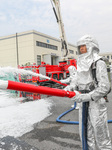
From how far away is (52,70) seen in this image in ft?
42.0

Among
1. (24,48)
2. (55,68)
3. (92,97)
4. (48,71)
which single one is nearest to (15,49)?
(24,48)

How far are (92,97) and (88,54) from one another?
0.62m

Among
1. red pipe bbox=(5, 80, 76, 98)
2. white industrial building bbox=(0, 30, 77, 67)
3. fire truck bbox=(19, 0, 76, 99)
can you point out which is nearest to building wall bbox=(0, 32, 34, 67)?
white industrial building bbox=(0, 30, 77, 67)

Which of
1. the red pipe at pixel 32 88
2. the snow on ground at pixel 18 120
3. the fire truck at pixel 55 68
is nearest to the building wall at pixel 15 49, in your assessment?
the fire truck at pixel 55 68

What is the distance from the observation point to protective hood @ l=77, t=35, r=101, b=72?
80.5 inches

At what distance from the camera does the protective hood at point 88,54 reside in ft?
6.71

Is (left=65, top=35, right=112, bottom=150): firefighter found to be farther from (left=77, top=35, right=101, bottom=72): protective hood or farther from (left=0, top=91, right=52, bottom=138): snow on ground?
(left=0, top=91, right=52, bottom=138): snow on ground

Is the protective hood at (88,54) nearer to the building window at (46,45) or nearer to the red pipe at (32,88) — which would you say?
the red pipe at (32,88)

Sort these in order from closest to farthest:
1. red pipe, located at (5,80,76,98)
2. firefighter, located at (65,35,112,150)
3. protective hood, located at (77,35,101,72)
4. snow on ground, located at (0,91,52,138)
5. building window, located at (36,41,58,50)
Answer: red pipe, located at (5,80,76,98) < firefighter, located at (65,35,112,150) < protective hood, located at (77,35,101,72) < snow on ground, located at (0,91,52,138) < building window, located at (36,41,58,50)

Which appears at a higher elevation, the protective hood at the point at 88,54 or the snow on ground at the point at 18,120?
the protective hood at the point at 88,54

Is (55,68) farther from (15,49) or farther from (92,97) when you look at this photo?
(15,49)

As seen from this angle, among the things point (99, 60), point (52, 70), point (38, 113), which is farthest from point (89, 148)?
point (52, 70)

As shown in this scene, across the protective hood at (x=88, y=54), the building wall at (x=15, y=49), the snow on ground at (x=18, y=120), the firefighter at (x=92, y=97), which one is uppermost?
the building wall at (x=15, y=49)

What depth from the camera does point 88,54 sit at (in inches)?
82.3
